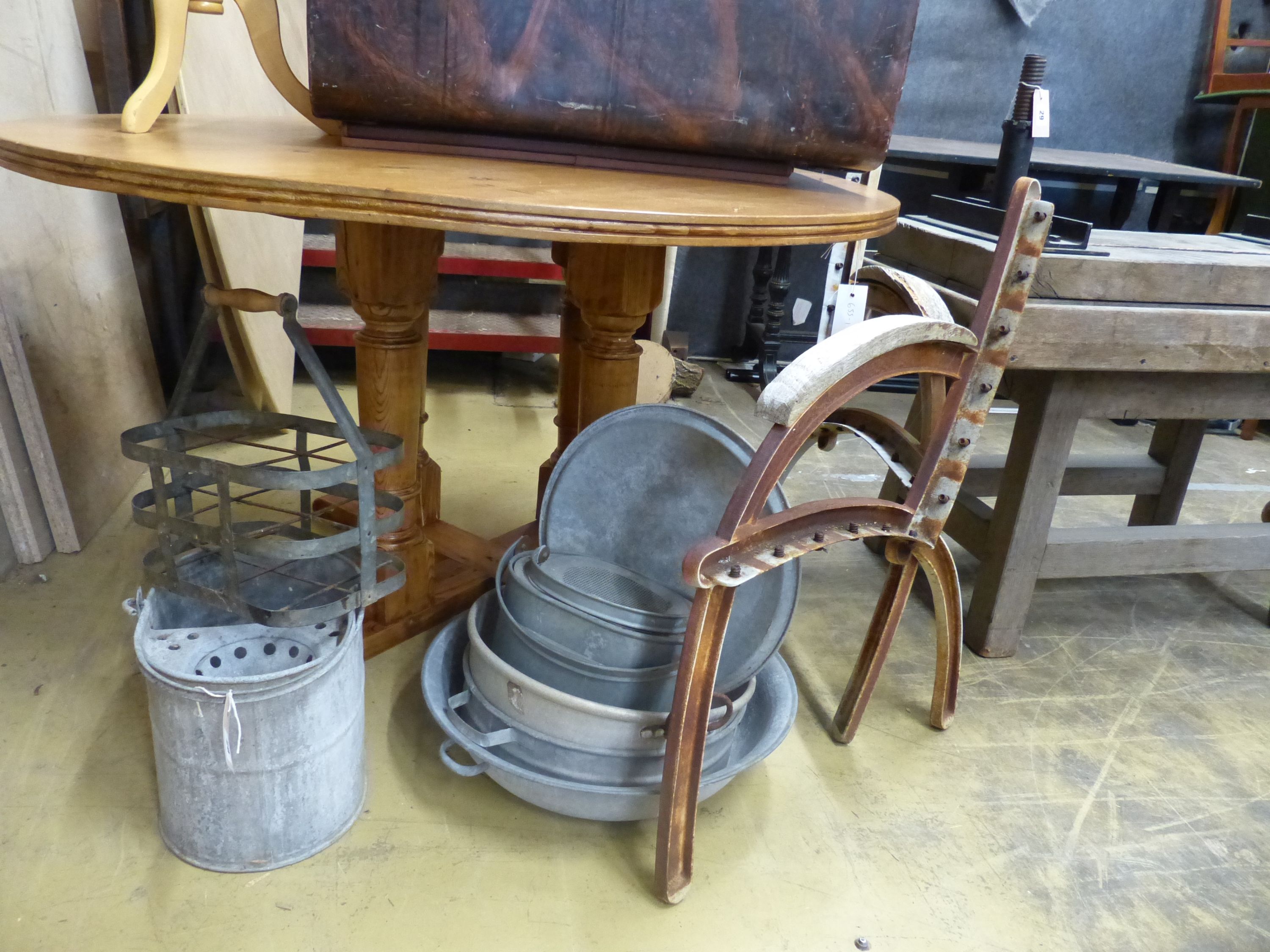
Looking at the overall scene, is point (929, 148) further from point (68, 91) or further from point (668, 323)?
point (68, 91)

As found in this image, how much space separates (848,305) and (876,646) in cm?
219

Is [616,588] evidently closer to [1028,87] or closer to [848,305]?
[1028,87]

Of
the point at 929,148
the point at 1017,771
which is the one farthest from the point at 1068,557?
the point at 929,148

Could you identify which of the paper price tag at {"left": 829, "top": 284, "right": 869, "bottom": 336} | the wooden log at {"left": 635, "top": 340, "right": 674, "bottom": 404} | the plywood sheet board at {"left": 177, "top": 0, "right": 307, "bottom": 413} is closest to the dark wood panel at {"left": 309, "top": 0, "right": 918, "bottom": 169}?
the plywood sheet board at {"left": 177, "top": 0, "right": 307, "bottom": 413}

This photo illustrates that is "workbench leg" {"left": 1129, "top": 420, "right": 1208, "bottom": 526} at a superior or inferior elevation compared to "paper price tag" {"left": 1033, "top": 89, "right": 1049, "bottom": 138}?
inferior

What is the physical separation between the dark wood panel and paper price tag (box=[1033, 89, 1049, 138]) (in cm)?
64

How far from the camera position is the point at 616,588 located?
4.77 ft

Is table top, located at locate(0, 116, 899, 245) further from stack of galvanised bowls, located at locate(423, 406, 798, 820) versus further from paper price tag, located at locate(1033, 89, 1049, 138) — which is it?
paper price tag, located at locate(1033, 89, 1049, 138)

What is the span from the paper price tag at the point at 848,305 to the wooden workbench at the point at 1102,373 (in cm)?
128

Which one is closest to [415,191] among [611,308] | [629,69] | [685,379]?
[629,69]

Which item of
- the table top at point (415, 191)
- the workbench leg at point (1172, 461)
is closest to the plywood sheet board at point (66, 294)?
the table top at point (415, 191)

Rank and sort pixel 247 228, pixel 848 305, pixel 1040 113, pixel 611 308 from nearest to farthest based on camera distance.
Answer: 1. pixel 611 308
2. pixel 1040 113
3. pixel 247 228
4. pixel 848 305

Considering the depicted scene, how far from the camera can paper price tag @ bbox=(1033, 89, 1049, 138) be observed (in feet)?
6.29

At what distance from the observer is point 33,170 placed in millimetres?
1056
